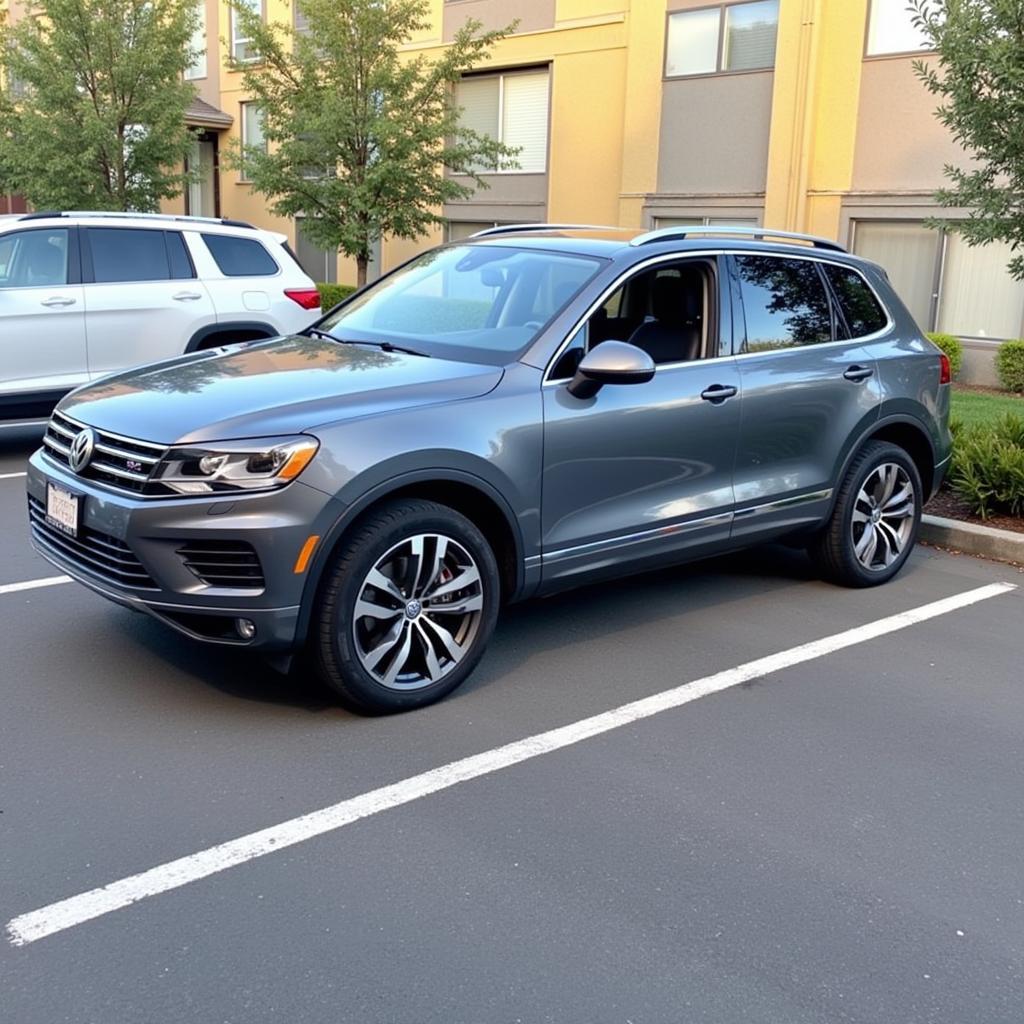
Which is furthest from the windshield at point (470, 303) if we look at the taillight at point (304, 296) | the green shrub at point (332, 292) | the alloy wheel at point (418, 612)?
the green shrub at point (332, 292)

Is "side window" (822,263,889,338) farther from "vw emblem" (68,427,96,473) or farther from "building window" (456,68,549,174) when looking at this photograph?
"building window" (456,68,549,174)

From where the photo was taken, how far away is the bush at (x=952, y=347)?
1545 cm

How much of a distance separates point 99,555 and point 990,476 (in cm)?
573

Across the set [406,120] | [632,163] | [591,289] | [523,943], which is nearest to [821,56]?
[632,163]

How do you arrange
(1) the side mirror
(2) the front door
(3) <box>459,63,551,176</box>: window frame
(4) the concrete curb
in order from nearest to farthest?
(1) the side mirror < (2) the front door < (4) the concrete curb < (3) <box>459,63,551,176</box>: window frame

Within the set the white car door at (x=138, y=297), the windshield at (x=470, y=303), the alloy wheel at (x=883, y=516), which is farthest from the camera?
Result: the white car door at (x=138, y=297)

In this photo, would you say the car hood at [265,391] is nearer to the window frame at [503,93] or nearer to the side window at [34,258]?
the side window at [34,258]

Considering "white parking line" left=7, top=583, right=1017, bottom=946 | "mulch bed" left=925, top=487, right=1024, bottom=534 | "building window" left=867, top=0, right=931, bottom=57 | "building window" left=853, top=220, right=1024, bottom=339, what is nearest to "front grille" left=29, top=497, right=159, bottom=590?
"white parking line" left=7, top=583, right=1017, bottom=946

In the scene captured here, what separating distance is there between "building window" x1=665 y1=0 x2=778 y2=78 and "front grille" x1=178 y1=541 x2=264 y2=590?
15.5 m

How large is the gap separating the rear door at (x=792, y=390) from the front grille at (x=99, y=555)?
2768 millimetres

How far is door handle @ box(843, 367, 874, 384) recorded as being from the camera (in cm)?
608

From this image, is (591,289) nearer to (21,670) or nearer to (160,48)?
(21,670)

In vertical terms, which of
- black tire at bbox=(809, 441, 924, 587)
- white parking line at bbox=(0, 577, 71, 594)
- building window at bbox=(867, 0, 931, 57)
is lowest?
white parking line at bbox=(0, 577, 71, 594)

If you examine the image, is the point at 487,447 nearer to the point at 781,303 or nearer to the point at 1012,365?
the point at 781,303
